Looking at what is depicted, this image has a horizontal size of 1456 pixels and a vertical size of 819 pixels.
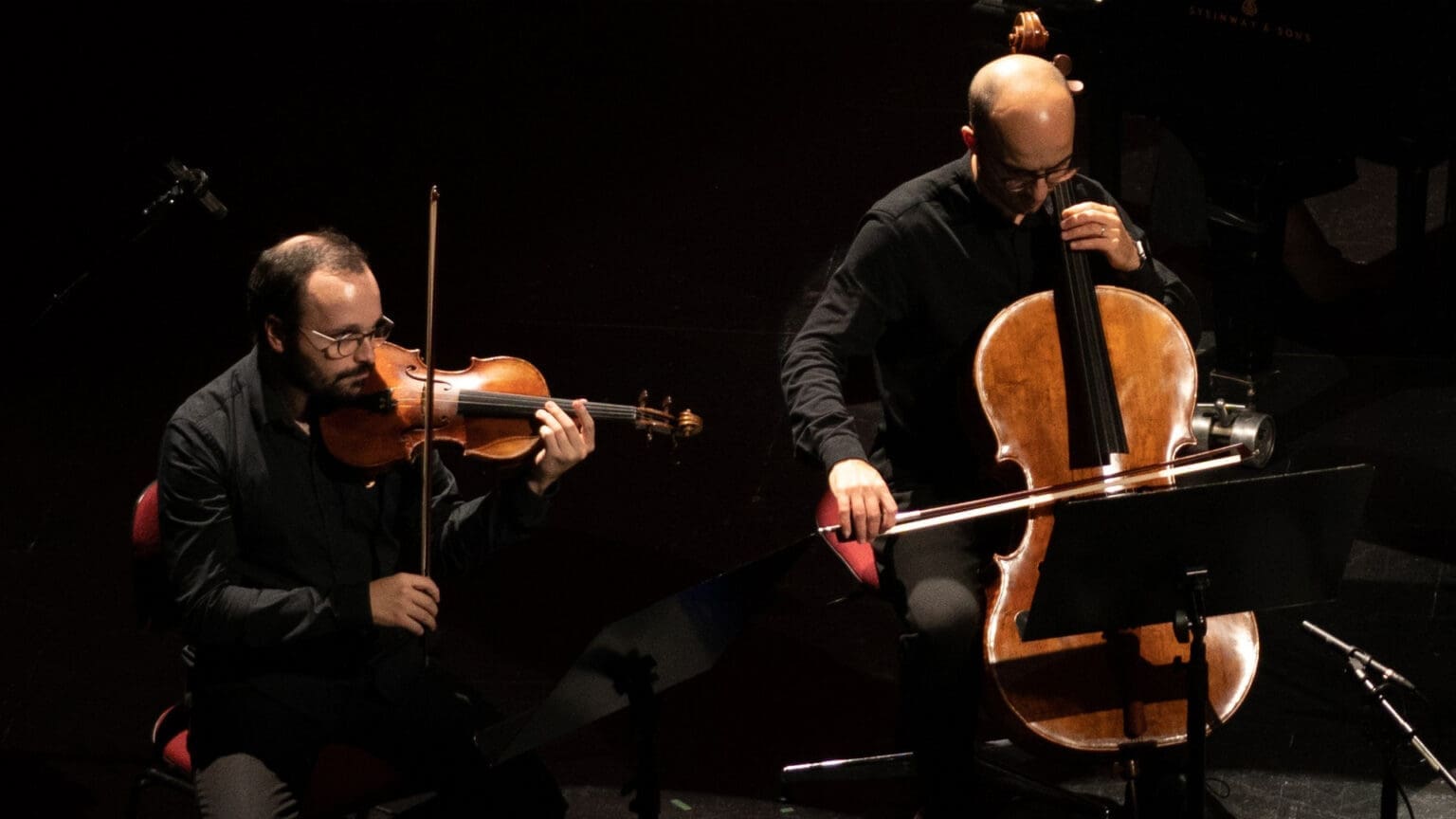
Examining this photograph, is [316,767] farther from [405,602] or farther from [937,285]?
[937,285]

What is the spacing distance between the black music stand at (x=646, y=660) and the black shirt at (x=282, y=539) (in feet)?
1.44

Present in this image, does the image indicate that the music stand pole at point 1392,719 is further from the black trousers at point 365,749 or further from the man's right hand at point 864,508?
the black trousers at point 365,749

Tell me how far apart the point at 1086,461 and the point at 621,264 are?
9.36ft

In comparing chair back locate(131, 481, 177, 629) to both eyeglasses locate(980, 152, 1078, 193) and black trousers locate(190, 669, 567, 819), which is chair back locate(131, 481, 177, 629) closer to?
black trousers locate(190, 669, 567, 819)

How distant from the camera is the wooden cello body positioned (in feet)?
9.76

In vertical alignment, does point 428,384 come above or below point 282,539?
above

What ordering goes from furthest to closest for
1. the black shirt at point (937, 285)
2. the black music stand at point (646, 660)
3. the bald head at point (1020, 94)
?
the black shirt at point (937, 285), the bald head at point (1020, 94), the black music stand at point (646, 660)

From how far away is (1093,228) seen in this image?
322cm

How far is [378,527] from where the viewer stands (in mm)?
3141

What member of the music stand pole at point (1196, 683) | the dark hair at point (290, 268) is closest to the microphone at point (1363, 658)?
the music stand pole at point (1196, 683)

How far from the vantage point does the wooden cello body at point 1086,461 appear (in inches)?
117

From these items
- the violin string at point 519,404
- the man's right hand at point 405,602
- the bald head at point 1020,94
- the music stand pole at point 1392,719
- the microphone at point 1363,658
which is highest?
the bald head at point 1020,94

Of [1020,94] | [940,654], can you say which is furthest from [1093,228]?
[940,654]

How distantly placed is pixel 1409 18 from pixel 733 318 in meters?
2.11
